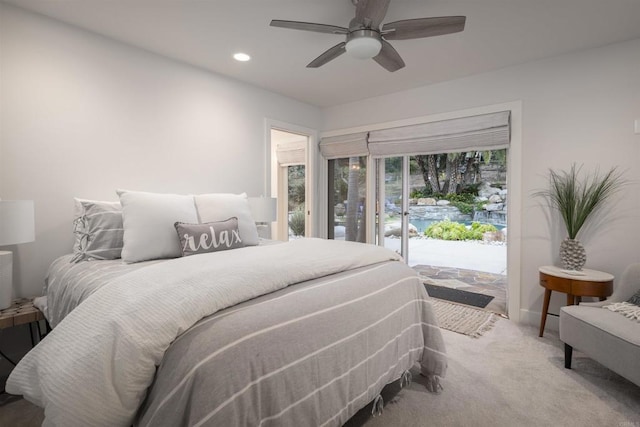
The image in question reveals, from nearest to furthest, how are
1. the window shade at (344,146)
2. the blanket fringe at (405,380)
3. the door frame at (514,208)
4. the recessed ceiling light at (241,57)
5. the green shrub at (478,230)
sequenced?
the blanket fringe at (405,380)
the recessed ceiling light at (241,57)
the door frame at (514,208)
the window shade at (344,146)
the green shrub at (478,230)

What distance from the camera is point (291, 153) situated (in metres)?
5.53

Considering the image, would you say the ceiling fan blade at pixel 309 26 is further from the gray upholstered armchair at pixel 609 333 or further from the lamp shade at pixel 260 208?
the gray upholstered armchair at pixel 609 333

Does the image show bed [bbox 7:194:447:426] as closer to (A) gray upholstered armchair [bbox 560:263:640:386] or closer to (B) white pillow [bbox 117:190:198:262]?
(B) white pillow [bbox 117:190:198:262]

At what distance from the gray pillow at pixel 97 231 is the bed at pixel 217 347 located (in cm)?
36

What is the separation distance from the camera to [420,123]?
11.8 feet

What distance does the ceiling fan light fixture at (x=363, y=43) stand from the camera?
1831 mm

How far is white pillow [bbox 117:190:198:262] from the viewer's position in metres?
1.97

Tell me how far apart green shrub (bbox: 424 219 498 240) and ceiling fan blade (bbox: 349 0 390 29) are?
668 cm

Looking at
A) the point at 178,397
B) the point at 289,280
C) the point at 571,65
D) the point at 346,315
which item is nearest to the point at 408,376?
the point at 346,315

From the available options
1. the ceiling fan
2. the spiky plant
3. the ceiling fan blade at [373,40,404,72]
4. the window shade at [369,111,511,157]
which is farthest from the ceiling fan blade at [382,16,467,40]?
the spiky plant

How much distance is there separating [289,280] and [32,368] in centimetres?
92

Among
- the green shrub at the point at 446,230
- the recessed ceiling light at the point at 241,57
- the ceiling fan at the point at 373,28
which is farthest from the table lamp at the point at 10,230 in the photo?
the green shrub at the point at 446,230

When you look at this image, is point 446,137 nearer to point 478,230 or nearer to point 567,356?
point 567,356

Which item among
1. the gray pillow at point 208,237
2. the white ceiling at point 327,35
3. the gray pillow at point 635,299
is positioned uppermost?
the white ceiling at point 327,35
